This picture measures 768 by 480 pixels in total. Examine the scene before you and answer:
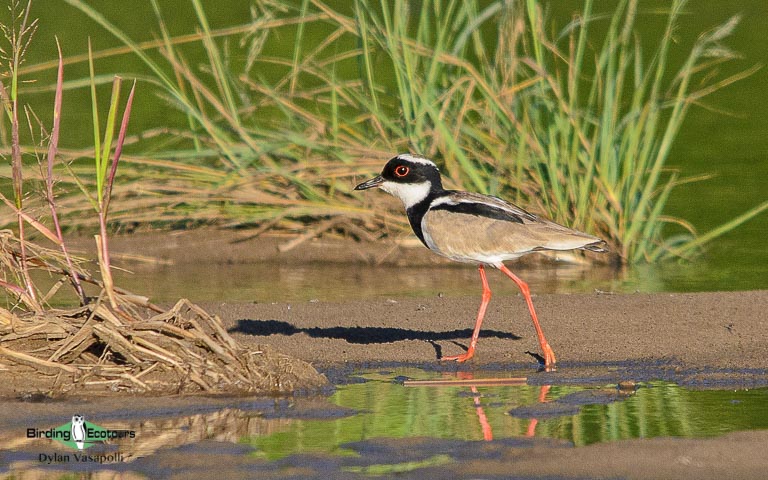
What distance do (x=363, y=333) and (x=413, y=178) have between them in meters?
0.96

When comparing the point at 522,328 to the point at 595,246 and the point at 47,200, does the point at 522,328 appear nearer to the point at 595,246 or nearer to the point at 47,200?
the point at 595,246

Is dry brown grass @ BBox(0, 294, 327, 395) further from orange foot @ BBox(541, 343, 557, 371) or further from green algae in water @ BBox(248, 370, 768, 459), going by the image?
orange foot @ BBox(541, 343, 557, 371)

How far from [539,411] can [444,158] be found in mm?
5741

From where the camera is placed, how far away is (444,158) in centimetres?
1141

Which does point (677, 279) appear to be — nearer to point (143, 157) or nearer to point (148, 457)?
point (143, 157)

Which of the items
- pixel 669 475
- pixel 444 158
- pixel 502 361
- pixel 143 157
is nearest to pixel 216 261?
pixel 143 157

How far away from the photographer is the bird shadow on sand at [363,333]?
25.9 ft

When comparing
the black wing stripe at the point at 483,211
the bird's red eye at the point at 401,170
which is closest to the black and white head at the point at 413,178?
the bird's red eye at the point at 401,170

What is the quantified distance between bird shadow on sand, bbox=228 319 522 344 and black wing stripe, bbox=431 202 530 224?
0.72 m

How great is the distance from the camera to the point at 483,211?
304 inches

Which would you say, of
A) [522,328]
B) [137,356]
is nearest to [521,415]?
[137,356]

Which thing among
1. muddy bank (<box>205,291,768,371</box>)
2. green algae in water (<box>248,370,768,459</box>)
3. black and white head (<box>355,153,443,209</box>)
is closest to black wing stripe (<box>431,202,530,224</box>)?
black and white head (<box>355,153,443,209</box>)

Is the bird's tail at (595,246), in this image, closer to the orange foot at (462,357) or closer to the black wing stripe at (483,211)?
the black wing stripe at (483,211)

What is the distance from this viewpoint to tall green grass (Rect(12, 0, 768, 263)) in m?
10.7
